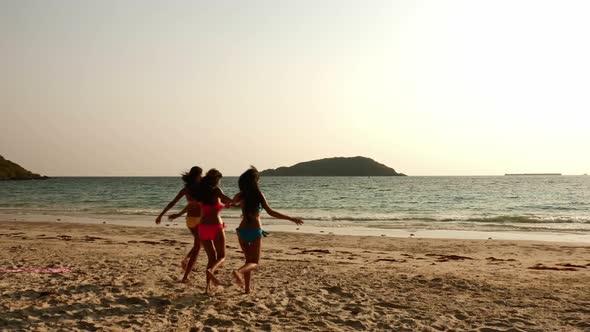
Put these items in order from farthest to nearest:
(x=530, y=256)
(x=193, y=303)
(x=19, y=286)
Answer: (x=530, y=256) < (x=19, y=286) < (x=193, y=303)

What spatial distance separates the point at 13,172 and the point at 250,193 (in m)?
176

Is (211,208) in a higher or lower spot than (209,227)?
higher

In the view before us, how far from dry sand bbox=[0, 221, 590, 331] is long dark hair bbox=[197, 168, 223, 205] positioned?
154 cm

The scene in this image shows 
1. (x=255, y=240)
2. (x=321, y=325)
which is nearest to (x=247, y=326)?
(x=321, y=325)

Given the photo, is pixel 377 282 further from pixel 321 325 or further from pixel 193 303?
pixel 193 303

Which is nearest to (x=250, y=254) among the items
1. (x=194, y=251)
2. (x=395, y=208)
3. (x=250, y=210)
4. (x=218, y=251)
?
(x=218, y=251)

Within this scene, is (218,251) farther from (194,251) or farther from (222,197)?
(222,197)

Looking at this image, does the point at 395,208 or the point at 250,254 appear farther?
the point at 395,208

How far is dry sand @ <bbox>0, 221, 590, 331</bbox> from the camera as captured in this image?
6.24 m

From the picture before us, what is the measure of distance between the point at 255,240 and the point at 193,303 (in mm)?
1305

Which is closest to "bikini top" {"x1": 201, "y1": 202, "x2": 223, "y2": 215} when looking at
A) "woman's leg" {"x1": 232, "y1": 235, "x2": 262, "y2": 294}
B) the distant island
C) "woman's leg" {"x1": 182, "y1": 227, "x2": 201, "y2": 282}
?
"woman's leg" {"x1": 232, "y1": 235, "x2": 262, "y2": 294}

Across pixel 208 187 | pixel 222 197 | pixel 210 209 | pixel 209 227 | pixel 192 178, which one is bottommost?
pixel 209 227

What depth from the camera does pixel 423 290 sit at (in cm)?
834

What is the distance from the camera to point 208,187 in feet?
23.6
